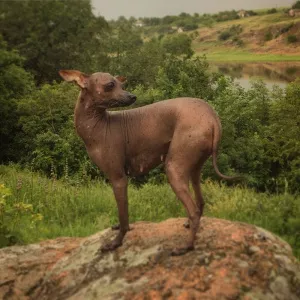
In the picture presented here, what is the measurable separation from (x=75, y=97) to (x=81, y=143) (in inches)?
164

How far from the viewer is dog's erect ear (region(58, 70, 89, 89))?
16.1 feet

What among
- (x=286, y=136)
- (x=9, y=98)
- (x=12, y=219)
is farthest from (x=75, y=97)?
(x=12, y=219)

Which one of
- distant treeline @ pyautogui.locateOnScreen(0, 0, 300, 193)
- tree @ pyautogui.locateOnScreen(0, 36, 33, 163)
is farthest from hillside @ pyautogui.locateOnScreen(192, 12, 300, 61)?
tree @ pyautogui.locateOnScreen(0, 36, 33, 163)

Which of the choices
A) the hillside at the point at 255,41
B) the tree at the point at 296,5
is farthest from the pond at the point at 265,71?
the tree at the point at 296,5

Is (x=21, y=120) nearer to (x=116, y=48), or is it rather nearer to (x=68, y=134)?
(x=68, y=134)

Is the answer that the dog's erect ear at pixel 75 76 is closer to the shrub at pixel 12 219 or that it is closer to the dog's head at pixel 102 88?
the dog's head at pixel 102 88

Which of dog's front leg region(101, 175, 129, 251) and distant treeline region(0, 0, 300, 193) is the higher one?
dog's front leg region(101, 175, 129, 251)

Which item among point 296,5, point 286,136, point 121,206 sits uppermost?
point 296,5

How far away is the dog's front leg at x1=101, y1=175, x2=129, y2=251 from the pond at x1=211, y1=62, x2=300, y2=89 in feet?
131

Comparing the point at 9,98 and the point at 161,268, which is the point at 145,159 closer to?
the point at 161,268

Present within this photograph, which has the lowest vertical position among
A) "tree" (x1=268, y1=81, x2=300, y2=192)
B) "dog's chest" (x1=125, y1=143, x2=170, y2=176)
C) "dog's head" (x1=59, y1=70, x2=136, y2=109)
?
"tree" (x1=268, y1=81, x2=300, y2=192)

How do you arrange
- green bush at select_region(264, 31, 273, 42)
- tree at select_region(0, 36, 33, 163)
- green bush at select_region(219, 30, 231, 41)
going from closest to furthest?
1. tree at select_region(0, 36, 33, 163)
2. green bush at select_region(264, 31, 273, 42)
3. green bush at select_region(219, 30, 231, 41)

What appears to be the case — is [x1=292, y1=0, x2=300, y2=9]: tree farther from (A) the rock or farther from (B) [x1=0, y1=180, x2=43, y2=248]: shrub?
(A) the rock

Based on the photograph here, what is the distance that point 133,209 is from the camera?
7.86 metres
